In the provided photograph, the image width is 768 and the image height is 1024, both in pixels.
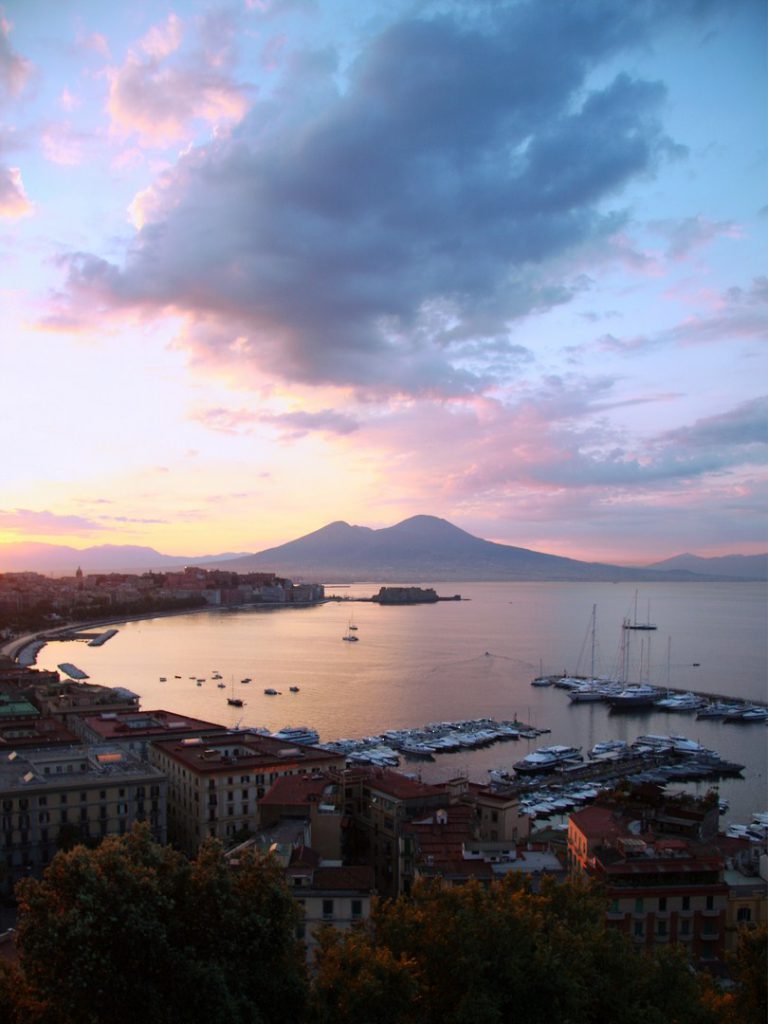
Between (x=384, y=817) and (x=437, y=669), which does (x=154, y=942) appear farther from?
(x=437, y=669)

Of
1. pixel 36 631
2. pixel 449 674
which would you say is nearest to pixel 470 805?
pixel 449 674

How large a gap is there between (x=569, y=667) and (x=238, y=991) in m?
31.4

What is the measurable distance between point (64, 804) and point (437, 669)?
910 inches

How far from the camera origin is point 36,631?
4550cm

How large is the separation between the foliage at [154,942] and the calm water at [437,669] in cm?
1274

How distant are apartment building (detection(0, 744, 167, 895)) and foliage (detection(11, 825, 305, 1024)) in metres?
5.68

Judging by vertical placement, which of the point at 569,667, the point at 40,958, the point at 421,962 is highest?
the point at 40,958

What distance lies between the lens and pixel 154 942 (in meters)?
4.04

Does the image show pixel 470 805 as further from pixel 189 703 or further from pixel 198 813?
pixel 189 703

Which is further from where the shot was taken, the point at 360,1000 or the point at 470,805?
the point at 470,805

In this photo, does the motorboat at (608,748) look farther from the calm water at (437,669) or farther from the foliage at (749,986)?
the foliage at (749,986)

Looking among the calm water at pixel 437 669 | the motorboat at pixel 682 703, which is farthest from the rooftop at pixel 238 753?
the motorboat at pixel 682 703

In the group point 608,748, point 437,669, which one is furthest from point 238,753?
point 437,669

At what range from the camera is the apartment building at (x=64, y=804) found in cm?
943
